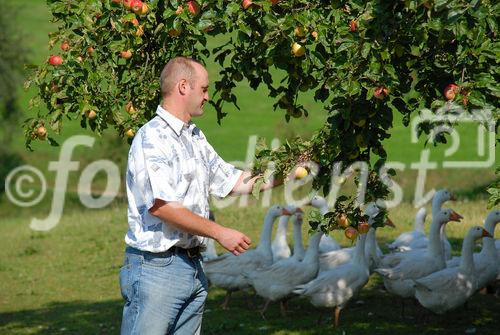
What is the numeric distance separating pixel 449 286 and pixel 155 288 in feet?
20.1

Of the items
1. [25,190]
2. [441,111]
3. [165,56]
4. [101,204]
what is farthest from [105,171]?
[441,111]

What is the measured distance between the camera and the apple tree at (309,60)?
6.51 meters

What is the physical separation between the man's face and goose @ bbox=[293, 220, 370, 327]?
6.01 meters

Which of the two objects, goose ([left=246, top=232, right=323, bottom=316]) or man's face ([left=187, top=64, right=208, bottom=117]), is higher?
man's face ([left=187, top=64, right=208, bottom=117])

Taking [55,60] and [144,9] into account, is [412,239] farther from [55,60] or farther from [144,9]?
[144,9]

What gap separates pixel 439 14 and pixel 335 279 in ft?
21.9

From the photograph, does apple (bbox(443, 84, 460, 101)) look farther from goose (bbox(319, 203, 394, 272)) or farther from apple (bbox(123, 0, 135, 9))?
goose (bbox(319, 203, 394, 272))

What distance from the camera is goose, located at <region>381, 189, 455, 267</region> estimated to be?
1324 centimetres

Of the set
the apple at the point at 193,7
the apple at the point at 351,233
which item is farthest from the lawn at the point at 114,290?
the apple at the point at 351,233

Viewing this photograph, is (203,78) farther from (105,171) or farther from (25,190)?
(25,190)

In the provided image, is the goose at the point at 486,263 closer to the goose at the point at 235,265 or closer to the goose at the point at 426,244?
the goose at the point at 426,244

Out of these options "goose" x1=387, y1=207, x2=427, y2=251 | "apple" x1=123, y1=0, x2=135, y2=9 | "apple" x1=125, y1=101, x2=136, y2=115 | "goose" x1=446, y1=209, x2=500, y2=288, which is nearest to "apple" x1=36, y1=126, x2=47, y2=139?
"apple" x1=125, y1=101, x2=136, y2=115

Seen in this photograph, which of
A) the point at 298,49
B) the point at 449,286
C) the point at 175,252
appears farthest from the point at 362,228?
the point at 449,286

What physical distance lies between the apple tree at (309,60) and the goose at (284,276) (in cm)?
→ 442
